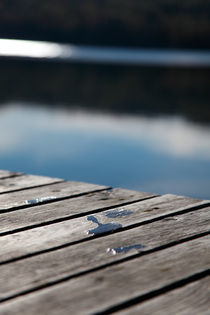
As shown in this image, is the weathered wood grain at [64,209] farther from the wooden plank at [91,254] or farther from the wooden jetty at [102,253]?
the wooden plank at [91,254]

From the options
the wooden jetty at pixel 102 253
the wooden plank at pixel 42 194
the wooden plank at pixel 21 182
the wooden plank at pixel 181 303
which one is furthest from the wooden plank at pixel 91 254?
the wooden plank at pixel 21 182

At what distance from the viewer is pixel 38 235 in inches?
70.8

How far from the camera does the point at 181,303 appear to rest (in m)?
1.39

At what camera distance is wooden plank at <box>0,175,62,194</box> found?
2.40m

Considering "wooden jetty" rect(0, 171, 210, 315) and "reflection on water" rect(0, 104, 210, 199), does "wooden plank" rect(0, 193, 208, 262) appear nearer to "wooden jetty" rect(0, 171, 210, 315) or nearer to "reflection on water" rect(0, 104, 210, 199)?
"wooden jetty" rect(0, 171, 210, 315)

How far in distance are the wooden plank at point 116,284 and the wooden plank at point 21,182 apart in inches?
32.7

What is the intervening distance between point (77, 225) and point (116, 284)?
45cm

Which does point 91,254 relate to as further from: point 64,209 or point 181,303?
point 64,209

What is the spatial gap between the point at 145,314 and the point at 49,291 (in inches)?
8.3

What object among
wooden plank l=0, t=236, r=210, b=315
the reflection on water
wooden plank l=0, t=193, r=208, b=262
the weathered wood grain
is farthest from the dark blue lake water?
wooden plank l=0, t=236, r=210, b=315

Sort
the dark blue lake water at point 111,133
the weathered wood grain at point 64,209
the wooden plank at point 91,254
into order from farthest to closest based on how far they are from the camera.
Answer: the dark blue lake water at point 111,133
the weathered wood grain at point 64,209
the wooden plank at point 91,254

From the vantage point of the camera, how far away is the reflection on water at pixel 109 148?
18.6 ft

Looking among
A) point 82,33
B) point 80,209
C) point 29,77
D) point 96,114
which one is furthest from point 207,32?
point 80,209

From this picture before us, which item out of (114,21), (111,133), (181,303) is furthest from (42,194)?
(114,21)
